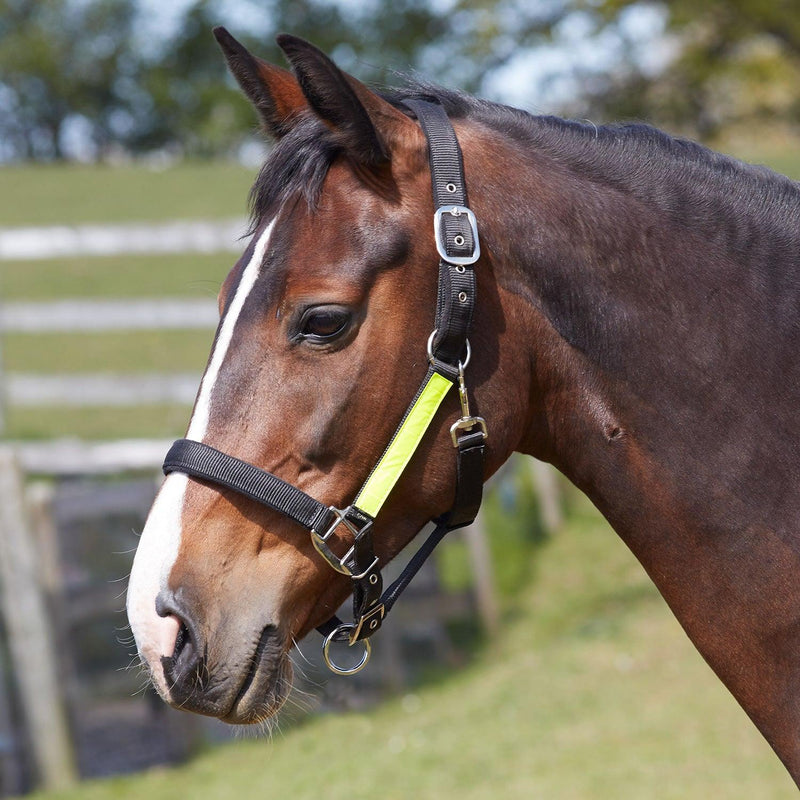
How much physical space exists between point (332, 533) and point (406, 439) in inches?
8.7

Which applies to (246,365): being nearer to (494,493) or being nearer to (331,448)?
(331,448)

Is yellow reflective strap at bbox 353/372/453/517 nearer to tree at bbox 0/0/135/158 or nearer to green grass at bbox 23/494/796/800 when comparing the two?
green grass at bbox 23/494/796/800

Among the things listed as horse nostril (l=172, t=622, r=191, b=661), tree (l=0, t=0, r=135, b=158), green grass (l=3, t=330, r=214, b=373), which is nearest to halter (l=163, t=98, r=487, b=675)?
horse nostril (l=172, t=622, r=191, b=661)

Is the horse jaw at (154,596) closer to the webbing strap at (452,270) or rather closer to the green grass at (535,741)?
the webbing strap at (452,270)

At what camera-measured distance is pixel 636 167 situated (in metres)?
2.00

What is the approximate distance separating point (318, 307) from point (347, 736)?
164 inches

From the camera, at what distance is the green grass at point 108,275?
17.1 m

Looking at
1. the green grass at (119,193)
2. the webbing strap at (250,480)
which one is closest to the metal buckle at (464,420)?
the webbing strap at (250,480)

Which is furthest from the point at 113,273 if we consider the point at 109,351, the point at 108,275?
the point at 109,351

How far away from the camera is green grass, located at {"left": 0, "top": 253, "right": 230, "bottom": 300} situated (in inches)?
674

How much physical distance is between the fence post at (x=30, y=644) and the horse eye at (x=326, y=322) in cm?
387

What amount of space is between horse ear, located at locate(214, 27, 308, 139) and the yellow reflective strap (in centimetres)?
65

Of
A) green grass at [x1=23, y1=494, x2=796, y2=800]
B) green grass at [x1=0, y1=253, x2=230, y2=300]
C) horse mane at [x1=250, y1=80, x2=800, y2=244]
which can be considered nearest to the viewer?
horse mane at [x1=250, y1=80, x2=800, y2=244]

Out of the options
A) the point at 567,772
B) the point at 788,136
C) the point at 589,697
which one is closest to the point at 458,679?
the point at 589,697
